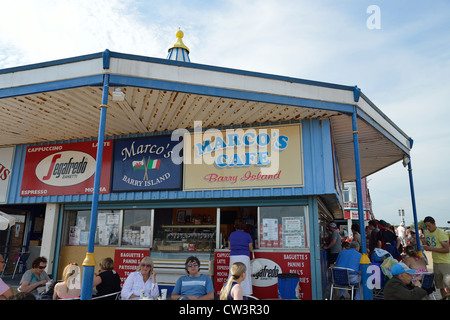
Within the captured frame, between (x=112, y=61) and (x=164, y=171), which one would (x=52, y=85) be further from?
(x=164, y=171)

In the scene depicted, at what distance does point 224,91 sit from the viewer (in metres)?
6.12

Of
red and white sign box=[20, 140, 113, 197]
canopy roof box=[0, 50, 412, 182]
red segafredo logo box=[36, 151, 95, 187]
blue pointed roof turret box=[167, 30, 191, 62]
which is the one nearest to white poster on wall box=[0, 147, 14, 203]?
red and white sign box=[20, 140, 113, 197]

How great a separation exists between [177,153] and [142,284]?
11.7 ft

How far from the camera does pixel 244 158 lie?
24.9ft

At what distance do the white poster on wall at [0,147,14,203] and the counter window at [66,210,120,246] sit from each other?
6.61 ft

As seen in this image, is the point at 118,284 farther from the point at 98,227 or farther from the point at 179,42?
the point at 179,42

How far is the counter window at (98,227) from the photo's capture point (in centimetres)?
862

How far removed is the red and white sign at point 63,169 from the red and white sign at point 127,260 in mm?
1590

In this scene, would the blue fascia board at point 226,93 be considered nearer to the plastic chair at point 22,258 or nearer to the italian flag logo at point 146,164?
the italian flag logo at point 146,164

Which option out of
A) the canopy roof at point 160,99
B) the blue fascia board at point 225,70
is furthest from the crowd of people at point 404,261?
the blue fascia board at point 225,70

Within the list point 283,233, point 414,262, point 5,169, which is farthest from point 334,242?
point 5,169

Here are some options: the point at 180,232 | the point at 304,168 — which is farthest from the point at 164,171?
the point at 304,168
